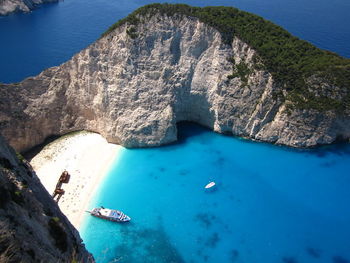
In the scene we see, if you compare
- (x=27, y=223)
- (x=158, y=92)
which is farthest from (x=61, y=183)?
(x=27, y=223)

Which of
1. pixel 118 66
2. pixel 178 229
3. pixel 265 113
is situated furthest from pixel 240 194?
pixel 118 66

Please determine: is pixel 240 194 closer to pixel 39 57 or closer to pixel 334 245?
pixel 334 245

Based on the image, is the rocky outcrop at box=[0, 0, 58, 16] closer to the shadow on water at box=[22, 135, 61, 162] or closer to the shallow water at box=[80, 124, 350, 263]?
the shadow on water at box=[22, 135, 61, 162]

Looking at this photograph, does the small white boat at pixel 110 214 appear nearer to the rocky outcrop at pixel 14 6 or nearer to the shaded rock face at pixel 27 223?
the shaded rock face at pixel 27 223

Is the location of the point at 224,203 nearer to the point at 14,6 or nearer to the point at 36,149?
the point at 36,149

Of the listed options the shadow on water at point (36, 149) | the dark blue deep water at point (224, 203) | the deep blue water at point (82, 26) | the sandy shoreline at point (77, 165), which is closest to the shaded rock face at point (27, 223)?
the dark blue deep water at point (224, 203)

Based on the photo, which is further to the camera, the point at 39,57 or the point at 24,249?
the point at 39,57

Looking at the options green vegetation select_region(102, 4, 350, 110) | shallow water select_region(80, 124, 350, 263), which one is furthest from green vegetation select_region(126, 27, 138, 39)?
shallow water select_region(80, 124, 350, 263)
